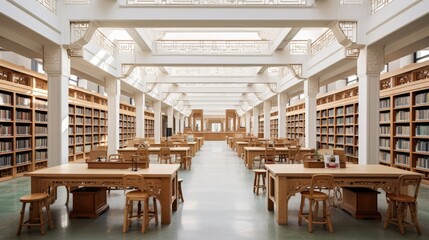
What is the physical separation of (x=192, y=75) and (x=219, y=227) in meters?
10.9

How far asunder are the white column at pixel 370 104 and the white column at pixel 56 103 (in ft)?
19.5

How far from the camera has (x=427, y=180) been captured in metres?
7.77

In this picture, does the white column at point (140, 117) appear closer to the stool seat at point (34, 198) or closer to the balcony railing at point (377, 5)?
the stool seat at point (34, 198)

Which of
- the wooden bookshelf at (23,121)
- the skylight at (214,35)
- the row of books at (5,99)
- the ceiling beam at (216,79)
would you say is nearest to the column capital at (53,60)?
the wooden bookshelf at (23,121)

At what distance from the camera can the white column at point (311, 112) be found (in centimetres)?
1073

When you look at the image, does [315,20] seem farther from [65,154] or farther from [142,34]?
[65,154]

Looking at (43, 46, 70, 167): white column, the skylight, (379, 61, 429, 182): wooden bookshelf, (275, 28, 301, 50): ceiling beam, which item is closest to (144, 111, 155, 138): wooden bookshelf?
the skylight

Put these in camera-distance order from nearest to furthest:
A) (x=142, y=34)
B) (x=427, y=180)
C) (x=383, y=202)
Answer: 1. (x=383, y=202)
2. (x=427, y=180)
3. (x=142, y=34)

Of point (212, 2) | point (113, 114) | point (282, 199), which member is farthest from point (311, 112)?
point (282, 199)

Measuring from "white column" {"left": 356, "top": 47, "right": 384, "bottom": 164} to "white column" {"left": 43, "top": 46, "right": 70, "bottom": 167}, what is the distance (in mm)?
5935

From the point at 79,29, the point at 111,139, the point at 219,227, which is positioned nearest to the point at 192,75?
the point at 111,139

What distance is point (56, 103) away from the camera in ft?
21.5

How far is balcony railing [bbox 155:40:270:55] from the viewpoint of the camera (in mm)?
10406

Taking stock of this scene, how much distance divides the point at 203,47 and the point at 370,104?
5483 millimetres
